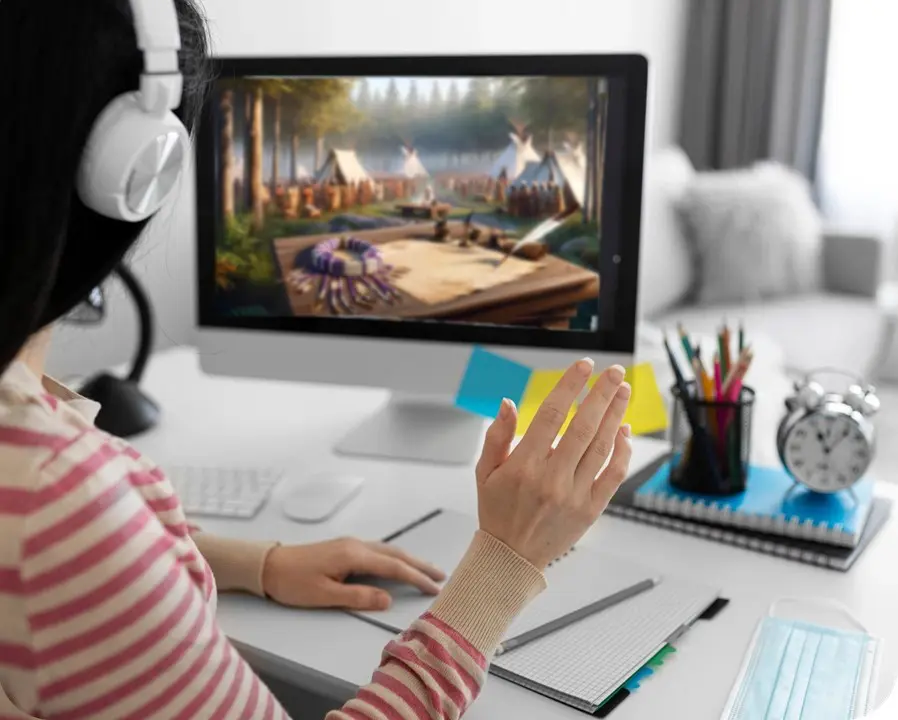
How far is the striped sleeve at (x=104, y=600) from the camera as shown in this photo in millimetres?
519

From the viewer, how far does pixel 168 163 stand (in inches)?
24.5

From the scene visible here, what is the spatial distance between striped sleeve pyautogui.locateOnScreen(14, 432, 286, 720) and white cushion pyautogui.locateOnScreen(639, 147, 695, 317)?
7.80ft

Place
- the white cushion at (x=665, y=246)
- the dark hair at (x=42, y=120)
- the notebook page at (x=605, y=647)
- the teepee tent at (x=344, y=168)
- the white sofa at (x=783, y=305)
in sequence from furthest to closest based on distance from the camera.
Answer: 1. the white cushion at (x=665, y=246)
2. the white sofa at (x=783, y=305)
3. the teepee tent at (x=344, y=168)
4. the notebook page at (x=605, y=647)
5. the dark hair at (x=42, y=120)

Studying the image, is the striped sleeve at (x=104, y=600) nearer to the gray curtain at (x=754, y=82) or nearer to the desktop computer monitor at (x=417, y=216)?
the desktop computer monitor at (x=417, y=216)

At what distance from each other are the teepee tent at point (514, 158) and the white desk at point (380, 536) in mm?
347

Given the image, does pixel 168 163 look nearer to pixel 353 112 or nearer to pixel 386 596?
pixel 386 596

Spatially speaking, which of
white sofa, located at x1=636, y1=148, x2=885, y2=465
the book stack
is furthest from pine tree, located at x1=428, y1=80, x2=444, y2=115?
white sofa, located at x1=636, y1=148, x2=885, y2=465

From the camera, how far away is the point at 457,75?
1143 mm

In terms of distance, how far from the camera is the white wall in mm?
1856

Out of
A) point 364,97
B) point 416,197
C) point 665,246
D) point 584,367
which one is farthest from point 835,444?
point 665,246

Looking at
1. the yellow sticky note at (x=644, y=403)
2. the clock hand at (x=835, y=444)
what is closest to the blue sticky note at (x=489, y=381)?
the yellow sticky note at (x=644, y=403)

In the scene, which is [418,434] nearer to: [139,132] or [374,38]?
[139,132]

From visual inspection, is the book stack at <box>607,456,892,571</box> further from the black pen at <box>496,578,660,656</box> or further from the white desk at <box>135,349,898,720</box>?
the black pen at <box>496,578,660,656</box>

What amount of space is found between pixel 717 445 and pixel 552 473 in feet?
1.31
